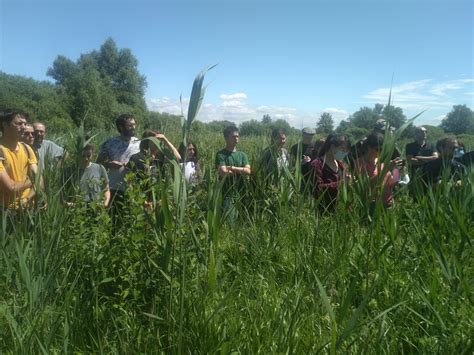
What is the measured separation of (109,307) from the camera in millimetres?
1794

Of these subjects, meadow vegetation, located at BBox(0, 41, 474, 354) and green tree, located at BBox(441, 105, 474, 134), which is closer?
meadow vegetation, located at BBox(0, 41, 474, 354)

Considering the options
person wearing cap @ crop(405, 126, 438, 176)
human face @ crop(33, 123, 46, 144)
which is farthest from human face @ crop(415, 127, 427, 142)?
human face @ crop(33, 123, 46, 144)

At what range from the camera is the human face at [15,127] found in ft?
8.79

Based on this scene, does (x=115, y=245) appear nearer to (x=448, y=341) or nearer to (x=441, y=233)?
(x=448, y=341)

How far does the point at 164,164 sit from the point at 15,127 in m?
1.52

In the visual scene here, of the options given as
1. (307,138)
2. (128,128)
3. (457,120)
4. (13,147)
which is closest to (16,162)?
(13,147)

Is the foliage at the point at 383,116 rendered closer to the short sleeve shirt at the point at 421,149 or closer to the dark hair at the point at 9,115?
the short sleeve shirt at the point at 421,149

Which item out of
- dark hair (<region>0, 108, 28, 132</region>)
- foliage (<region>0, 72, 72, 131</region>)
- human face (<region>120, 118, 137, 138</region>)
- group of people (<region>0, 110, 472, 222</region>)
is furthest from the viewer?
foliage (<region>0, 72, 72, 131</region>)

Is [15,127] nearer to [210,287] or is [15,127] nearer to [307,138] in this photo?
[210,287]

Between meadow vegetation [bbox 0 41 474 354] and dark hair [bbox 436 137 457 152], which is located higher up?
dark hair [bbox 436 137 457 152]

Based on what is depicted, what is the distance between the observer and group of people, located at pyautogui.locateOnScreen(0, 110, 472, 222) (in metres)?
1.88

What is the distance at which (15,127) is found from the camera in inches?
106

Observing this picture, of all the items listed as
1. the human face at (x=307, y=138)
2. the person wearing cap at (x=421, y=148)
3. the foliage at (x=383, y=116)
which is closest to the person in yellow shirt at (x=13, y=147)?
the foliage at (x=383, y=116)

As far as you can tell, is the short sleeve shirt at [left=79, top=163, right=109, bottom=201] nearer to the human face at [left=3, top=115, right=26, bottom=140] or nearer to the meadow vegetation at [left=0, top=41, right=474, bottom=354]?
the meadow vegetation at [left=0, top=41, right=474, bottom=354]
